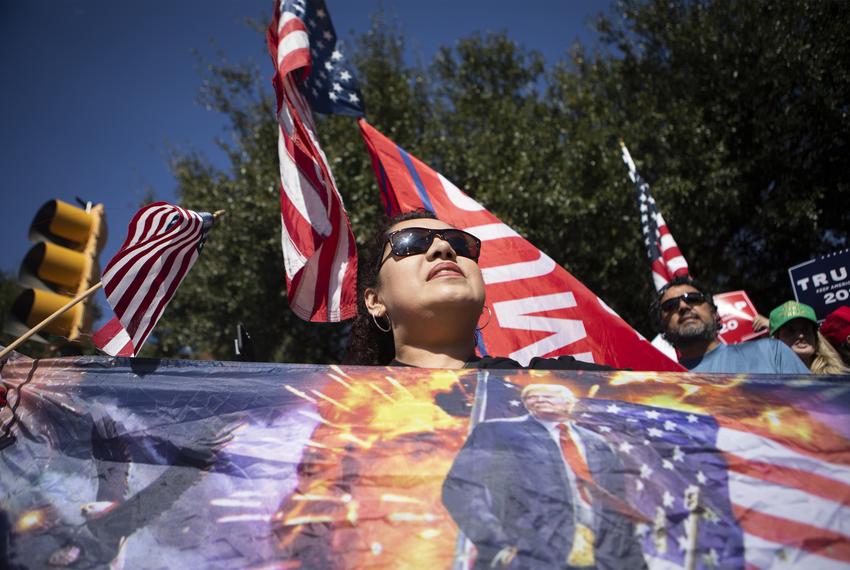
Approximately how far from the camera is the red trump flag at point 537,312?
11.3 feet

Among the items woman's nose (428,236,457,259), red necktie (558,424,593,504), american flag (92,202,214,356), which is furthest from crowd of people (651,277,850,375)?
american flag (92,202,214,356)

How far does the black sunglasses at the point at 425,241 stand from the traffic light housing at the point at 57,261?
1.90 m

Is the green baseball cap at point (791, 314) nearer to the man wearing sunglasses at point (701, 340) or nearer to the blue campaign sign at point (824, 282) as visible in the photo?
the man wearing sunglasses at point (701, 340)

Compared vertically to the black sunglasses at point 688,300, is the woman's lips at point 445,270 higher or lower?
higher

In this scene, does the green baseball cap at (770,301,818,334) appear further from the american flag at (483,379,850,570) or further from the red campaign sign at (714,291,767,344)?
the american flag at (483,379,850,570)

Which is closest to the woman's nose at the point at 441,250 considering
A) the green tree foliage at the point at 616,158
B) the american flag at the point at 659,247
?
the american flag at the point at 659,247

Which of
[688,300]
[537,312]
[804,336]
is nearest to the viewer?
[537,312]

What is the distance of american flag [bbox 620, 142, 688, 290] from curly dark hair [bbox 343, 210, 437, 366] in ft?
10.4

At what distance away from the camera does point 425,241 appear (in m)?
2.58

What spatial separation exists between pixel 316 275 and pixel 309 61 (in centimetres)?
139

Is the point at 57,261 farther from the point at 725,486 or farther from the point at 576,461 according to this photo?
the point at 725,486

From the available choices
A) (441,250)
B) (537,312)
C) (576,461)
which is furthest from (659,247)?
(576,461)

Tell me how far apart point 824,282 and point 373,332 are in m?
4.80

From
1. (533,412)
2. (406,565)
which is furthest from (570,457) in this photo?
(406,565)
